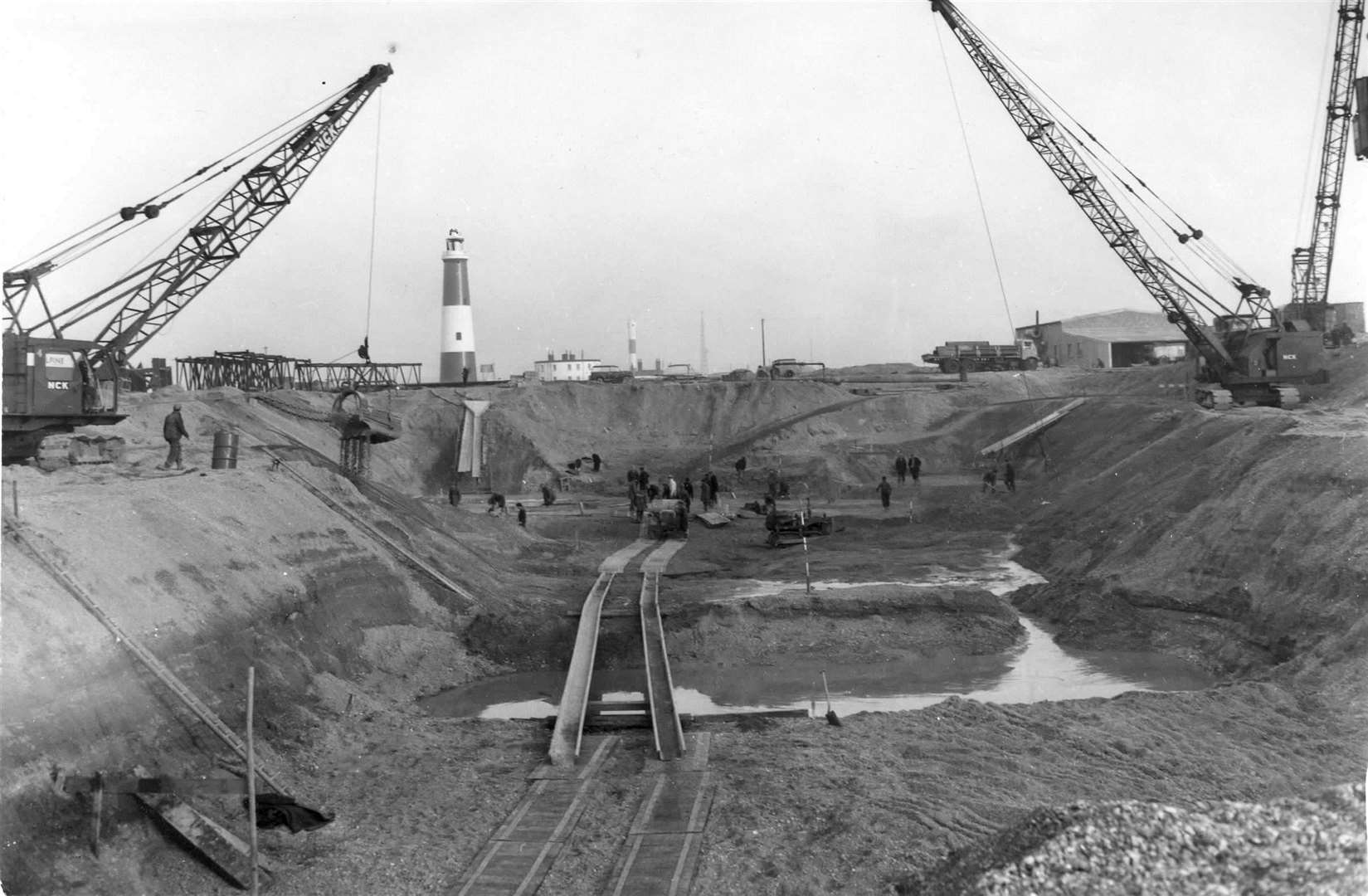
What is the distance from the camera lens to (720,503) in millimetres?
41969

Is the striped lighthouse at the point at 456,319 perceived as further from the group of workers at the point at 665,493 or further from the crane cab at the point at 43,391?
the crane cab at the point at 43,391

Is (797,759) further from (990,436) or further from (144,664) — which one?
(990,436)

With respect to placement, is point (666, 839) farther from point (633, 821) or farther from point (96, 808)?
point (96, 808)

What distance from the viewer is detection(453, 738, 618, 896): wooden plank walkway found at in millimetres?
10805

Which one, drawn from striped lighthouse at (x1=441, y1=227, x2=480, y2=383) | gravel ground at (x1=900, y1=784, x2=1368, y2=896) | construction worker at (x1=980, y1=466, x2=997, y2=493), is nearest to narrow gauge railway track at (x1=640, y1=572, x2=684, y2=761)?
gravel ground at (x1=900, y1=784, x2=1368, y2=896)

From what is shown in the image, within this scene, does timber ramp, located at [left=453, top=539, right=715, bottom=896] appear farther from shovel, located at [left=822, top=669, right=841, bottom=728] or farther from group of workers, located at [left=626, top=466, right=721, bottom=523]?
group of workers, located at [left=626, top=466, right=721, bottom=523]

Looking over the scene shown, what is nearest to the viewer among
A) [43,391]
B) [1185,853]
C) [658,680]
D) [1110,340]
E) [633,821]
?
[1185,853]

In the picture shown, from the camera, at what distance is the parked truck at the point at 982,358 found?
66000 mm

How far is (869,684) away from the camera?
1922 cm

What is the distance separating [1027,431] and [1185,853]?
38059mm

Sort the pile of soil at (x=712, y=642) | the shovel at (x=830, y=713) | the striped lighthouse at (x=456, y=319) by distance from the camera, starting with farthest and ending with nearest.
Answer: the striped lighthouse at (x=456, y=319) < the shovel at (x=830, y=713) < the pile of soil at (x=712, y=642)

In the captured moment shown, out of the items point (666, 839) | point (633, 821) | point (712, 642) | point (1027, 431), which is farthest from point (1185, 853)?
point (1027, 431)

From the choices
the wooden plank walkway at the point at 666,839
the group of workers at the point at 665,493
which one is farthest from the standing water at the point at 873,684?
the group of workers at the point at 665,493

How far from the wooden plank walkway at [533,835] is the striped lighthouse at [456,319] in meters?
48.9
